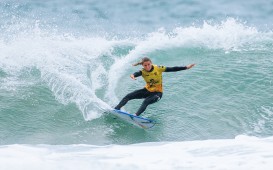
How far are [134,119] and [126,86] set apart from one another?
3.48 metres

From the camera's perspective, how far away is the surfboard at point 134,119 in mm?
14852

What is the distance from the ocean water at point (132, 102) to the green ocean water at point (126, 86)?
1.3 inches

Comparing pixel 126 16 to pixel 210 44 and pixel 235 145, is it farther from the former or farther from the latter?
pixel 235 145

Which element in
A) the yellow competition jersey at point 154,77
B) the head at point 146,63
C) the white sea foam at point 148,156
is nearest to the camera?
the white sea foam at point 148,156

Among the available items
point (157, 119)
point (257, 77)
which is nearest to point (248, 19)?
point (257, 77)

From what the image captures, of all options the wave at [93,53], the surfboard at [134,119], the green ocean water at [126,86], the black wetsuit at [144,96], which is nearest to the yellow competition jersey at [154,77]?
the black wetsuit at [144,96]

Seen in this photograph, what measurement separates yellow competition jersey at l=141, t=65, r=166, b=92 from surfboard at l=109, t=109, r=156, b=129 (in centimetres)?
129

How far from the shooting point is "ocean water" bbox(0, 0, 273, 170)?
1174 centimetres

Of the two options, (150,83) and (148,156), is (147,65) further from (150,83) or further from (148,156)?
(148,156)

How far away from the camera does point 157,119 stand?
15812 mm

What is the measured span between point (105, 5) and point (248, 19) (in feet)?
29.0

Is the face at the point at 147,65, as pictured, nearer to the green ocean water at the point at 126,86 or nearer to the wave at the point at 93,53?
the green ocean water at the point at 126,86

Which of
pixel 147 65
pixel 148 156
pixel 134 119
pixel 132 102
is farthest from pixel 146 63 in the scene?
pixel 148 156

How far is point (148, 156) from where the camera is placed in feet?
38.7
